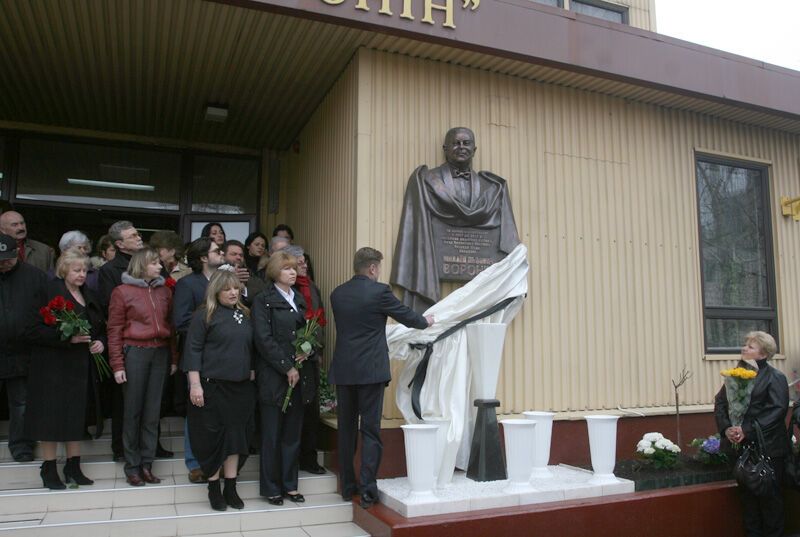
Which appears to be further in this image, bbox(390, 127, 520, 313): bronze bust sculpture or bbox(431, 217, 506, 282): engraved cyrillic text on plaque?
bbox(431, 217, 506, 282): engraved cyrillic text on plaque

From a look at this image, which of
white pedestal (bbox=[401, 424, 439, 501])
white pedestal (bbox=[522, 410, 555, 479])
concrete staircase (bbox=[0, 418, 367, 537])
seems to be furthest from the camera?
white pedestal (bbox=[522, 410, 555, 479])

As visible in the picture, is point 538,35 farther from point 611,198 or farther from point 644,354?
point 644,354

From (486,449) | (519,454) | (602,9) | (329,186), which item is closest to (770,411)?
(519,454)

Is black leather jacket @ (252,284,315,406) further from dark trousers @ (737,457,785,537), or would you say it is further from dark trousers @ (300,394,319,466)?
dark trousers @ (737,457,785,537)

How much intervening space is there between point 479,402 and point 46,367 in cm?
311

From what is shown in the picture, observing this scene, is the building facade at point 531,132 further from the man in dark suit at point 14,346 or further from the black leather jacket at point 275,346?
the man in dark suit at point 14,346

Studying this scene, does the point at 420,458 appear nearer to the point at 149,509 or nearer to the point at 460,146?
the point at 149,509

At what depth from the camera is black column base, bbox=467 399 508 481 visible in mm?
5074

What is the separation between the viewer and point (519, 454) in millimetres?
4789

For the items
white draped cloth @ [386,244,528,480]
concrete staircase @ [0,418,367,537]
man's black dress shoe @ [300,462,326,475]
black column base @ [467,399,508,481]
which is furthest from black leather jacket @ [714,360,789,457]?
man's black dress shoe @ [300,462,326,475]

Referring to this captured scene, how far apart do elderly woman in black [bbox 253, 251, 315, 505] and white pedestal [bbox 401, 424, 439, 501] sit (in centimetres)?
88

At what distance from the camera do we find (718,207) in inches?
289

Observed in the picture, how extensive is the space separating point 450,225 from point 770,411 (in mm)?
2895

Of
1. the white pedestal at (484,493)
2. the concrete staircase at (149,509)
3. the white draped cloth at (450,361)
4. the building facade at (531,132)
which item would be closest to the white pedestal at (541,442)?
the white pedestal at (484,493)
